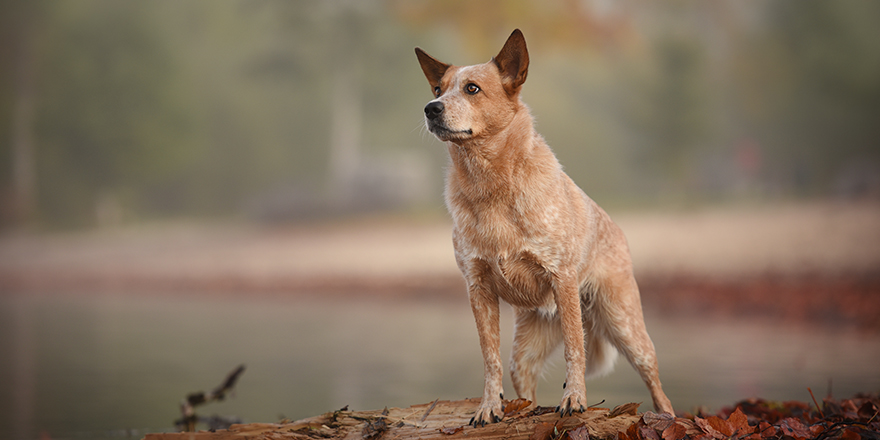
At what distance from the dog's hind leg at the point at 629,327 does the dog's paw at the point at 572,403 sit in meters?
1.01

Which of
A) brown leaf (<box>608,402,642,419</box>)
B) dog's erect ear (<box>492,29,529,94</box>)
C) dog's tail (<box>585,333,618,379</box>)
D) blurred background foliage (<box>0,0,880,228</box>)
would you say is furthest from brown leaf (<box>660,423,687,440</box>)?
blurred background foliage (<box>0,0,880,228</box>)

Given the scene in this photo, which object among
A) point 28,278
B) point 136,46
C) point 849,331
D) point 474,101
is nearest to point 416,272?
point 849,331

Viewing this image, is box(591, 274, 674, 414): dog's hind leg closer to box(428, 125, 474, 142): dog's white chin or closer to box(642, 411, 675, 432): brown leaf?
box(642, 411, 675, 432): brown leaf

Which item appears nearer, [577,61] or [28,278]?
[28,278]

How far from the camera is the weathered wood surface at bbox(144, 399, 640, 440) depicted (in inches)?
150

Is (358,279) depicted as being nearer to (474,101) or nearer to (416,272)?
(416,272)

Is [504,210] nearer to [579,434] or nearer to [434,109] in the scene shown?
[434,109]

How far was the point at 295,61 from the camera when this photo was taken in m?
27.7

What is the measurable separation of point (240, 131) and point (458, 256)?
29.0m

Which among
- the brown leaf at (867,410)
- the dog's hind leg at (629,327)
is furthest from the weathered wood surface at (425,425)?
the brown leaf at (867,410)

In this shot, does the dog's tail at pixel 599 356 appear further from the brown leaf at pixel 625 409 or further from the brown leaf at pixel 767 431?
the brown leaf at pixel 767 431

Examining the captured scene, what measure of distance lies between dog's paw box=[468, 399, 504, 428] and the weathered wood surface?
5 cm

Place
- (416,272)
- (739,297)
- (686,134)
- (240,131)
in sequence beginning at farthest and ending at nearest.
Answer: (240,131), (686,134), (416,272), (739,297)

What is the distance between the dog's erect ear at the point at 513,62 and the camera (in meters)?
4.05
